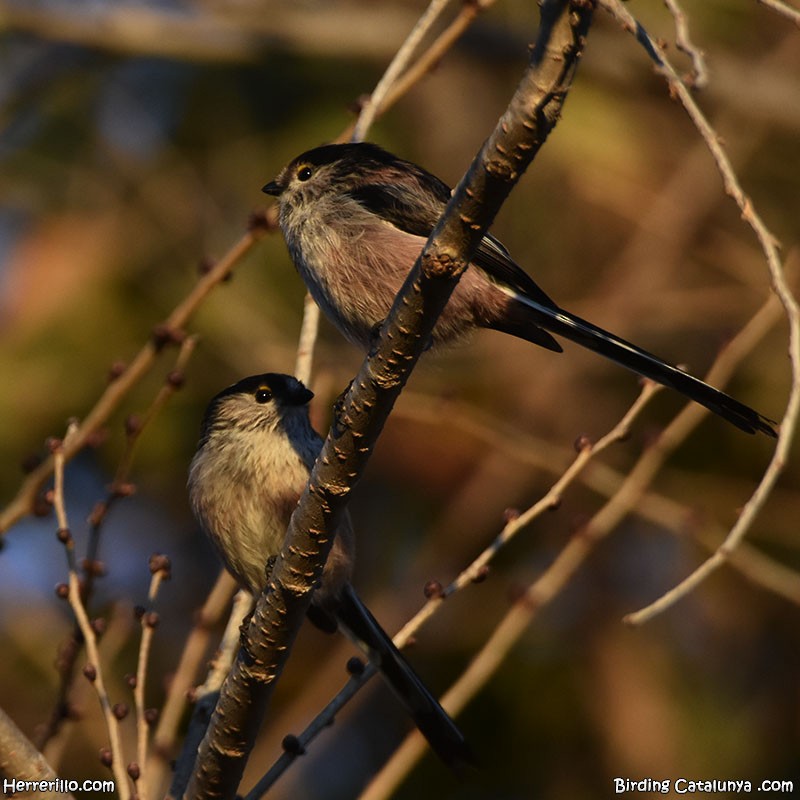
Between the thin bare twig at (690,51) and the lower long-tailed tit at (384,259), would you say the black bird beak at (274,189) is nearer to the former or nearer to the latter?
the lower long-tailed tit at (384,259)

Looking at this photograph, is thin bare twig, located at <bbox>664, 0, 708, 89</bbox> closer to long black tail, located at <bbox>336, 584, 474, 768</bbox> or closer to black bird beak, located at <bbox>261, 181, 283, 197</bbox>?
long black tail, located at <bbox>336, 584, 474, 768</bbox>

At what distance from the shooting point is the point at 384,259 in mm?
3496

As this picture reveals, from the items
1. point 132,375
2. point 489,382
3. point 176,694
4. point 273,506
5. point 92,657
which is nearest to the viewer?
point 92,657

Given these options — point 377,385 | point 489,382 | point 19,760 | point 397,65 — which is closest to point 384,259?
point 397,65

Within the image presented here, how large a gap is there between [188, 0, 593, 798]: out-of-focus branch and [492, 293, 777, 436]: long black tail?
30.9 inches

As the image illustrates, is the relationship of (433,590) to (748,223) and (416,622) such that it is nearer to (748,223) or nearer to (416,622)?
(416,622)

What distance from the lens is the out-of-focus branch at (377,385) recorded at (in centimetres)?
218

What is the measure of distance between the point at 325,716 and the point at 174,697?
1.67ft

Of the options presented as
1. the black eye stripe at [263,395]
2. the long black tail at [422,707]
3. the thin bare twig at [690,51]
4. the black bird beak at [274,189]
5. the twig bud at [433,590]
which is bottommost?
the long black tail at [422,707]

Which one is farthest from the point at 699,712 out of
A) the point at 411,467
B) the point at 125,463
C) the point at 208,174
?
the point at 208,174

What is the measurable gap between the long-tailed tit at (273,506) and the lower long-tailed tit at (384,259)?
0.37m

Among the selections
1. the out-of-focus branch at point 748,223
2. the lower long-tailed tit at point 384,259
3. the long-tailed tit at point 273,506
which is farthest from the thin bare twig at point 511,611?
the out-of-focus branch at point 748,223

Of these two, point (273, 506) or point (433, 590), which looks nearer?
point (433, 590)

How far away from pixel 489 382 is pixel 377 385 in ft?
13.5
